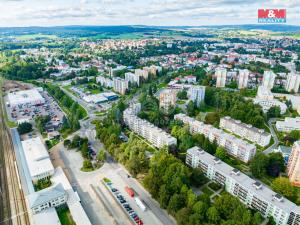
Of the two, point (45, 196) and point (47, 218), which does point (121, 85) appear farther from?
point (47, 218)

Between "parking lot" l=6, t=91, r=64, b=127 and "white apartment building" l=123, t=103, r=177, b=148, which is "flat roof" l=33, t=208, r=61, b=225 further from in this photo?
"parking lot" l=6, t=91, r=64, b=127

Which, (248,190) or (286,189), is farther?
(286,189)

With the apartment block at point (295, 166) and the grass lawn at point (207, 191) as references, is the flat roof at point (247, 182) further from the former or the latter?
the apartment block at point (295, 166)

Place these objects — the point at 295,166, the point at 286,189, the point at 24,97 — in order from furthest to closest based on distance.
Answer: the point at 24,97 → the point at 295,166 → the point at 286,189

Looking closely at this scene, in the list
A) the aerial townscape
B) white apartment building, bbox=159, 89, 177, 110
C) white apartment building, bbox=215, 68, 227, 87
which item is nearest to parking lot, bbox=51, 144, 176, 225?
the aerial townscape

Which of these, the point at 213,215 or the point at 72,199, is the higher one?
the point at 213,215

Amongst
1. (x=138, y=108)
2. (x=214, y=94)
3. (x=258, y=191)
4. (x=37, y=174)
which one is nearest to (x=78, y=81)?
(x=138, y=108)

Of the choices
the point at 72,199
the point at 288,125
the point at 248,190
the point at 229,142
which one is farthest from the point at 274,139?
the point at 72,199
